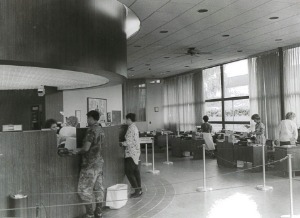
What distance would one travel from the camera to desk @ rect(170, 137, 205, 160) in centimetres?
1179

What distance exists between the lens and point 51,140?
4.78m

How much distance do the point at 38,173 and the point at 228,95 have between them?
1025 cm

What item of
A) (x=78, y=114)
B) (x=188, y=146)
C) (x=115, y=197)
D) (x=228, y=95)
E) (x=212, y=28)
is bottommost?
(x=115, y=197)

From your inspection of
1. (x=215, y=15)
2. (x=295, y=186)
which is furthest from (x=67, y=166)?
(x=295, y=186)

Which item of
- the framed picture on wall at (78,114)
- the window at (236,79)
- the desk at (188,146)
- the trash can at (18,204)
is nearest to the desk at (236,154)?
the desk at (188,146)

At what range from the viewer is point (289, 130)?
8.43 m

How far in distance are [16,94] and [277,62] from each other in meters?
8.21

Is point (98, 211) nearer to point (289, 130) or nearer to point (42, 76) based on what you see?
point (42, 76)

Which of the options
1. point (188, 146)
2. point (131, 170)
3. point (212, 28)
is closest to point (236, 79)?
point (188, 146)

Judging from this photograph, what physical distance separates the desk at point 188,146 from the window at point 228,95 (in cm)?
184

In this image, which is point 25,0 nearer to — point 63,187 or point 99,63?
point 99,63

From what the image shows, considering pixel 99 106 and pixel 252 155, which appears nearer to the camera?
pixel 252 155

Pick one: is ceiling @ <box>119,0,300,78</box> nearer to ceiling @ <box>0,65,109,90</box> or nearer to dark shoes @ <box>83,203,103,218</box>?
ceiling @ <box>0,65,109,90</box>

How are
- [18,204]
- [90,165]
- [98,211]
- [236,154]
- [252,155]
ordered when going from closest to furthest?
[18,204]
[90,165]
[98,211]
[252,155]
[236,154]
